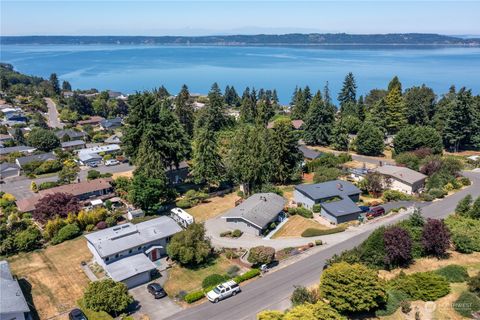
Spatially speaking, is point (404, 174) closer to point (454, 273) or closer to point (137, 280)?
A: point (454, 273)

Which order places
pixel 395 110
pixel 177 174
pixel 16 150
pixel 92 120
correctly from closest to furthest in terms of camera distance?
pixel 177 174
pixel 16 150
pixel 395 110
pixel 92 120

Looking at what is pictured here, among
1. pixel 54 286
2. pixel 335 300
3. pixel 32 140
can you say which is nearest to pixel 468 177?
pixel 335 300

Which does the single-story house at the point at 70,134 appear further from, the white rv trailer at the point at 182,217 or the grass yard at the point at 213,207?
the white rv trailer at the point at 182,217

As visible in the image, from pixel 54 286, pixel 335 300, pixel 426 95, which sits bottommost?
pixel 54 286

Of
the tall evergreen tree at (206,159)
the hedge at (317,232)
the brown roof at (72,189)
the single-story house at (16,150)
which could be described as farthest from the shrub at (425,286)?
the single-story house at (16,150)

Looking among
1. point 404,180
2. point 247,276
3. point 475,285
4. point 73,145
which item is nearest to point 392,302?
point 475,285

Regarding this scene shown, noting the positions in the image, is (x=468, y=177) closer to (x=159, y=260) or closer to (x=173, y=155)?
(x=173, y=155)
